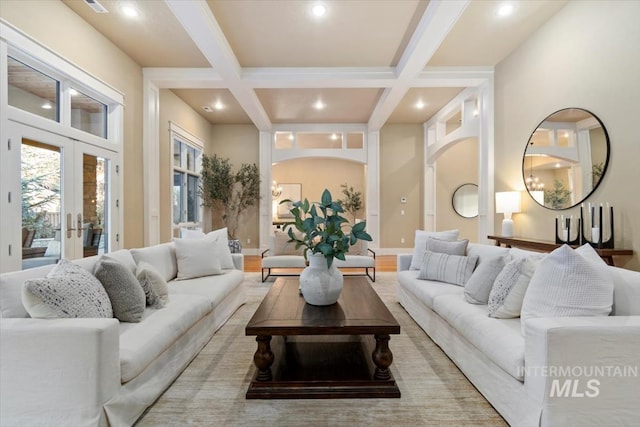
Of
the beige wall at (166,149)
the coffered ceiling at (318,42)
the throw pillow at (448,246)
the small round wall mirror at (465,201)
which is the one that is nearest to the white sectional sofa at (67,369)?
the throw pillow at (448,246)

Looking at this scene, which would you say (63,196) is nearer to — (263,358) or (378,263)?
(263,358)

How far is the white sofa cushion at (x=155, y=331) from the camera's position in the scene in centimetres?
170

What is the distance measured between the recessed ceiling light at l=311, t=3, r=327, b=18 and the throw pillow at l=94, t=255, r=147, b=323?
10.5 ft

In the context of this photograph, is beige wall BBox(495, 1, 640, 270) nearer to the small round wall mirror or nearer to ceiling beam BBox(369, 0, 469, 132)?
ceiling beam BBox(369, 0, 469, 132)

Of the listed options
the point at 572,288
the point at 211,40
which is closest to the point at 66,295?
the point at 572,288

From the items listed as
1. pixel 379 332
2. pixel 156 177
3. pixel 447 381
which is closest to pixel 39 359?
pixel 379 332

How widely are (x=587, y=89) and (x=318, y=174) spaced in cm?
789

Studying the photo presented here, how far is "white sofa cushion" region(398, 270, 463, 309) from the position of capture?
9.27ft

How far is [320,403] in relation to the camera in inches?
74.1

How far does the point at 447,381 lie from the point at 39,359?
2.32m

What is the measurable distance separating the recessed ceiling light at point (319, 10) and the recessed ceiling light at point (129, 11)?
6.49 feet

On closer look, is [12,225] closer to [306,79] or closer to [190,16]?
[190,16]
